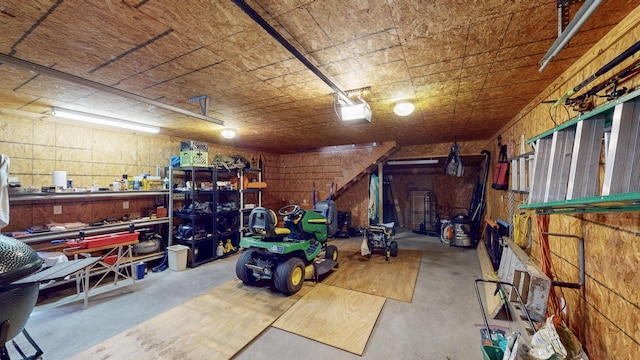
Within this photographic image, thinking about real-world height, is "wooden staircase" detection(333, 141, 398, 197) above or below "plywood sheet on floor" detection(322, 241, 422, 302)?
above

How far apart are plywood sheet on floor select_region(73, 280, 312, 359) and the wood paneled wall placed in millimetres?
2711

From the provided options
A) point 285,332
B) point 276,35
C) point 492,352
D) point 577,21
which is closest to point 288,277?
point 285,332

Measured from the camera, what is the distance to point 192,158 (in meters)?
4.66

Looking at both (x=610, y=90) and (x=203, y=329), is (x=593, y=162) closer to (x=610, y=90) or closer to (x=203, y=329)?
(x=610, y=90)

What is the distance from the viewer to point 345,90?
2.74m

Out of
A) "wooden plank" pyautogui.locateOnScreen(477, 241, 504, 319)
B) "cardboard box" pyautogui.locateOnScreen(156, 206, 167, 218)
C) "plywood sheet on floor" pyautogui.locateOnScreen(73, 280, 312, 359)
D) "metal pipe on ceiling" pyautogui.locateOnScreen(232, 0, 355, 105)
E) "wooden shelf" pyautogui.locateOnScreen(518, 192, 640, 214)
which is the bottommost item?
"plywood sheet on floor" pyautogui.locateOnScreen(73, 280, 312, 359)

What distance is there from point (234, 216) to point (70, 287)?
2769mm

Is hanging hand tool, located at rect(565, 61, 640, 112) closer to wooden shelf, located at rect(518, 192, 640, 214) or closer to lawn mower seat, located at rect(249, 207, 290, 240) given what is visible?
wooden shelf, located at rect(518, 192, 640, 214)

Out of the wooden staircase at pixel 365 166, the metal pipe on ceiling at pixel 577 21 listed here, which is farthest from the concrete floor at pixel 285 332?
the wooden staircase at pixel 365 166

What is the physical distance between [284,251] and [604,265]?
2.97 meters

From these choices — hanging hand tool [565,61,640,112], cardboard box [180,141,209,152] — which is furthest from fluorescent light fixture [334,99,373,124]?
cardboard box [180,141,209,152]

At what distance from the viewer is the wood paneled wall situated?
54.2 inches

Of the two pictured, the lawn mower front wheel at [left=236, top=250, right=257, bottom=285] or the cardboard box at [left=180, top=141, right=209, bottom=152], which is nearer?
the lawn mower front wheel at [left=236, top=250, right=257, bottom=285]

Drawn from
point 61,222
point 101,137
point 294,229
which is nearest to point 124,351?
point 294,229
